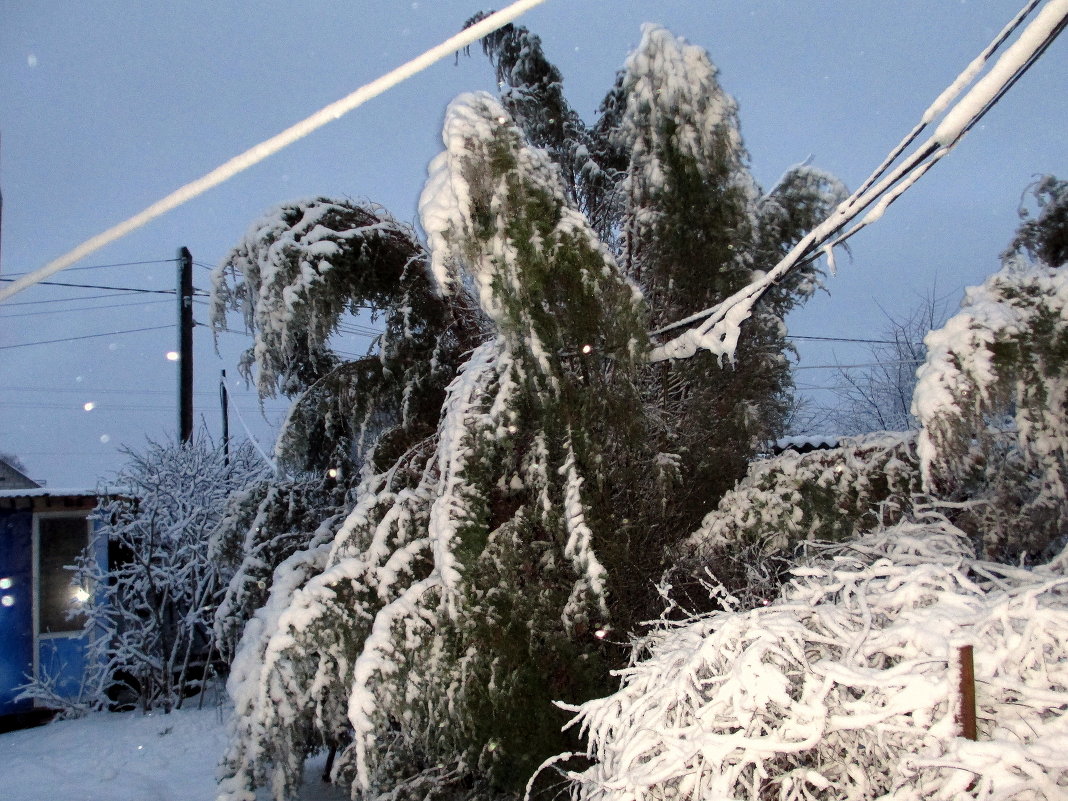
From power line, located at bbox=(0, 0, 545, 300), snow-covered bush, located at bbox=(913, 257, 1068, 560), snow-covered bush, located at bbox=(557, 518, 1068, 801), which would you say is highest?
power line, located at bbox=(0, 0, 545, 300)

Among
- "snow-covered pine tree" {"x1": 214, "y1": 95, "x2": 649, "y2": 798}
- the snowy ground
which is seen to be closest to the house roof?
the snowy ground

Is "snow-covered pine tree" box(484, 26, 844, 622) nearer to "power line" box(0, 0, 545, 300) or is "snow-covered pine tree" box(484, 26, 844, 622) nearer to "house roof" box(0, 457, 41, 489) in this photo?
"power line" box(0, 0, 545, 300)

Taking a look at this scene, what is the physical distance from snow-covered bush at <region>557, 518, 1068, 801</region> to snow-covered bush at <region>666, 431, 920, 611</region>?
62.1 inches

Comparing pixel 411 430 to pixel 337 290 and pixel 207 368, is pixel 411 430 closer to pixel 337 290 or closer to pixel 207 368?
pixel 337 290

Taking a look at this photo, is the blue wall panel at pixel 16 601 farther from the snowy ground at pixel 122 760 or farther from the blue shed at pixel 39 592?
the snowy ground at pixel 122 760

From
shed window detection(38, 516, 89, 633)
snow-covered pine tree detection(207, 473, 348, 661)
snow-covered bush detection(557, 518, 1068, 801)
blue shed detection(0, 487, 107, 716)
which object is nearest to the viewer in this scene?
snow-covered bush detection(557, 518, 1068, 801)

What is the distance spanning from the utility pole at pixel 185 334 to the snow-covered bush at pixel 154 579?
162cm

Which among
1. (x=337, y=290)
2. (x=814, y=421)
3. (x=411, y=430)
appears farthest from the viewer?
(x=814, y=421)

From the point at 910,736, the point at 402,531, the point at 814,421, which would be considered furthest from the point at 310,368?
the point at 814,421

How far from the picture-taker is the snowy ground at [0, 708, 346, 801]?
639 centimetres

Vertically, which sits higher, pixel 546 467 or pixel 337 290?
pixel 337 290

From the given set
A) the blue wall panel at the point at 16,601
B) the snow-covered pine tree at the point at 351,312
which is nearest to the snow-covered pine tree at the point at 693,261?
the snow-covered pine tree at the point at 351,312

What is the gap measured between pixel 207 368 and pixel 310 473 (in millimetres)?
89924

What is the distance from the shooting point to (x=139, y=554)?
9703 millimetres
